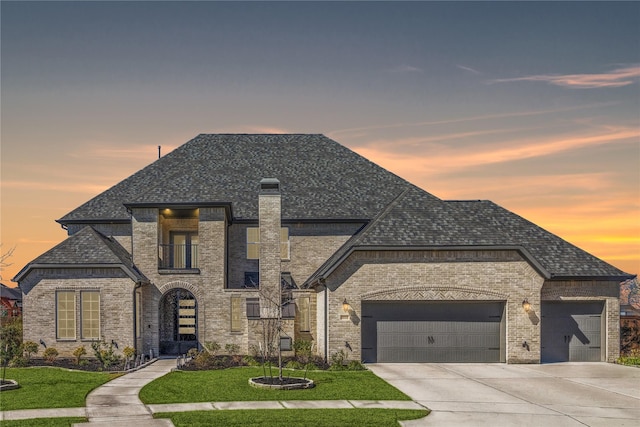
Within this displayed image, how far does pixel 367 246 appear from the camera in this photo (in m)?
28.5

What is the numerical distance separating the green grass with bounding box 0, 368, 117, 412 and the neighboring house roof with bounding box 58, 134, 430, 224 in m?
9.28

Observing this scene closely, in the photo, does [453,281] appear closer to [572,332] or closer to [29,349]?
[572,332]

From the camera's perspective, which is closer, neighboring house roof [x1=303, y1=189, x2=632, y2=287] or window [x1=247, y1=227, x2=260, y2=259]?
neighboring house roof [x1=303, y1=189, x2=632, y2=287]

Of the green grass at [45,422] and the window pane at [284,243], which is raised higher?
the window pane at [284,243]

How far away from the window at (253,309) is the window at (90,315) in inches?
254

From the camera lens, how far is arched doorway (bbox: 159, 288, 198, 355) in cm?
3431

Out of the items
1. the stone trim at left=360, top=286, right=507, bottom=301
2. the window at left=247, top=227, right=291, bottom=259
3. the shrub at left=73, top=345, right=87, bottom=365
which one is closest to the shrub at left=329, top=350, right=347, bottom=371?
the stone trim at left=360, top=286, right=507, bottom=301

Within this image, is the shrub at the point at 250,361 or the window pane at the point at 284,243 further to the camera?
the window pane at the point at 284,243

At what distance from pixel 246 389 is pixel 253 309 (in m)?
10.4

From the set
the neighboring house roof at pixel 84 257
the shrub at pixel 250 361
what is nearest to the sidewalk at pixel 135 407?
the shrub at pixel 250 361

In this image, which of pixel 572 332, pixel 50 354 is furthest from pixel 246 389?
pixel 572 332

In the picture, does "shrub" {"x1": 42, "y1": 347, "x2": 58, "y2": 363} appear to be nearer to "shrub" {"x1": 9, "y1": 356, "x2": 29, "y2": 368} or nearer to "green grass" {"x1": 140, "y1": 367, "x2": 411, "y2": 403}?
"shrub" {"x1": 9, "y1": 356, "x2": 29, "y2": 368}

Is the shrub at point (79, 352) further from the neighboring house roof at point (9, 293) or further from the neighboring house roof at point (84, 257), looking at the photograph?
the neighboring house roof at point (9, 293)

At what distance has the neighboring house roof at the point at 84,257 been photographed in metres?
30.7
